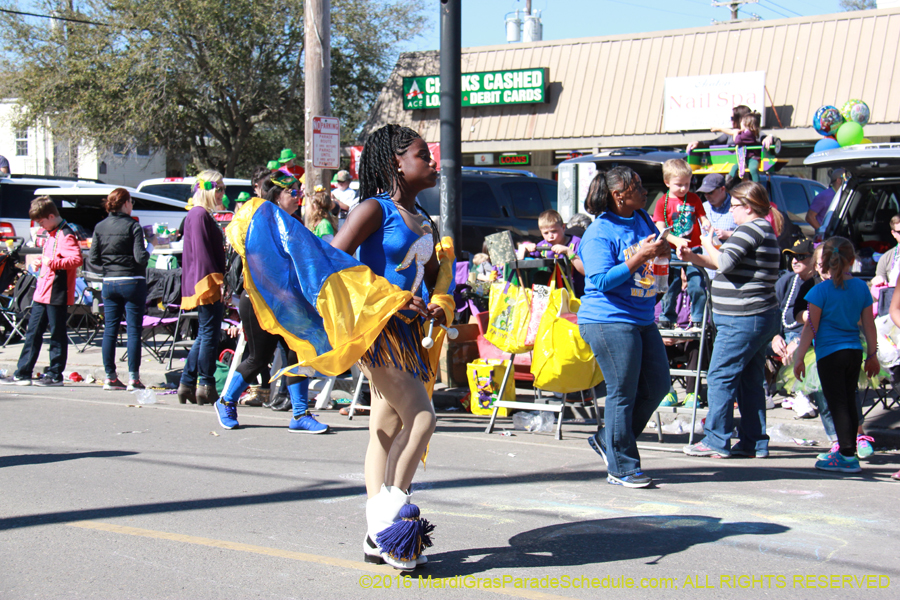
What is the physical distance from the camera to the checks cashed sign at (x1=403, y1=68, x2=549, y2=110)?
67.6 ft

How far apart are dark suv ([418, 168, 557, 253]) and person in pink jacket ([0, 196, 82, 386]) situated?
5454 millimetres

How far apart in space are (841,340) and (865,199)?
365 cm

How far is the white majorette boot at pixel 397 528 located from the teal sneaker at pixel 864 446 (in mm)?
3991

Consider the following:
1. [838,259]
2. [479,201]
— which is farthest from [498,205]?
[838,259]

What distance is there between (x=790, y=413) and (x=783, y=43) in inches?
520

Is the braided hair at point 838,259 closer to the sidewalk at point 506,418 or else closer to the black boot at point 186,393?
the sidewalk at point 506,418

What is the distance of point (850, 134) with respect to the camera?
425 inches

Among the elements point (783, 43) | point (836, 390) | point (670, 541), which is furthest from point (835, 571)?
point (783, 43)

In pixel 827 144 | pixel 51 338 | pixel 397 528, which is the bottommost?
pixel 51 338

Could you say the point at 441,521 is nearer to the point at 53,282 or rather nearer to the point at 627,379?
the point at 627,379

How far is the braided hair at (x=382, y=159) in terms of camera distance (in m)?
3.79

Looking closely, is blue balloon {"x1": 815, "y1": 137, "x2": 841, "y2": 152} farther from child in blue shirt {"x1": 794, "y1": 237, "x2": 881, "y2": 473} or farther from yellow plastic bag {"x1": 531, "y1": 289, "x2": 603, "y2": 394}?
yellow plastic bag {"x1": 531, "y1": 289, "x2": 603, "y2": 394}

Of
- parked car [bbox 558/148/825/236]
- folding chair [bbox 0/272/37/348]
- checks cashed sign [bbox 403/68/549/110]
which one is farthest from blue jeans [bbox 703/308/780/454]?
checks cashed sign [bbox 403/68/549/110]

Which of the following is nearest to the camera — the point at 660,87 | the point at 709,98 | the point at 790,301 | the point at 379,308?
the point at 379,308
